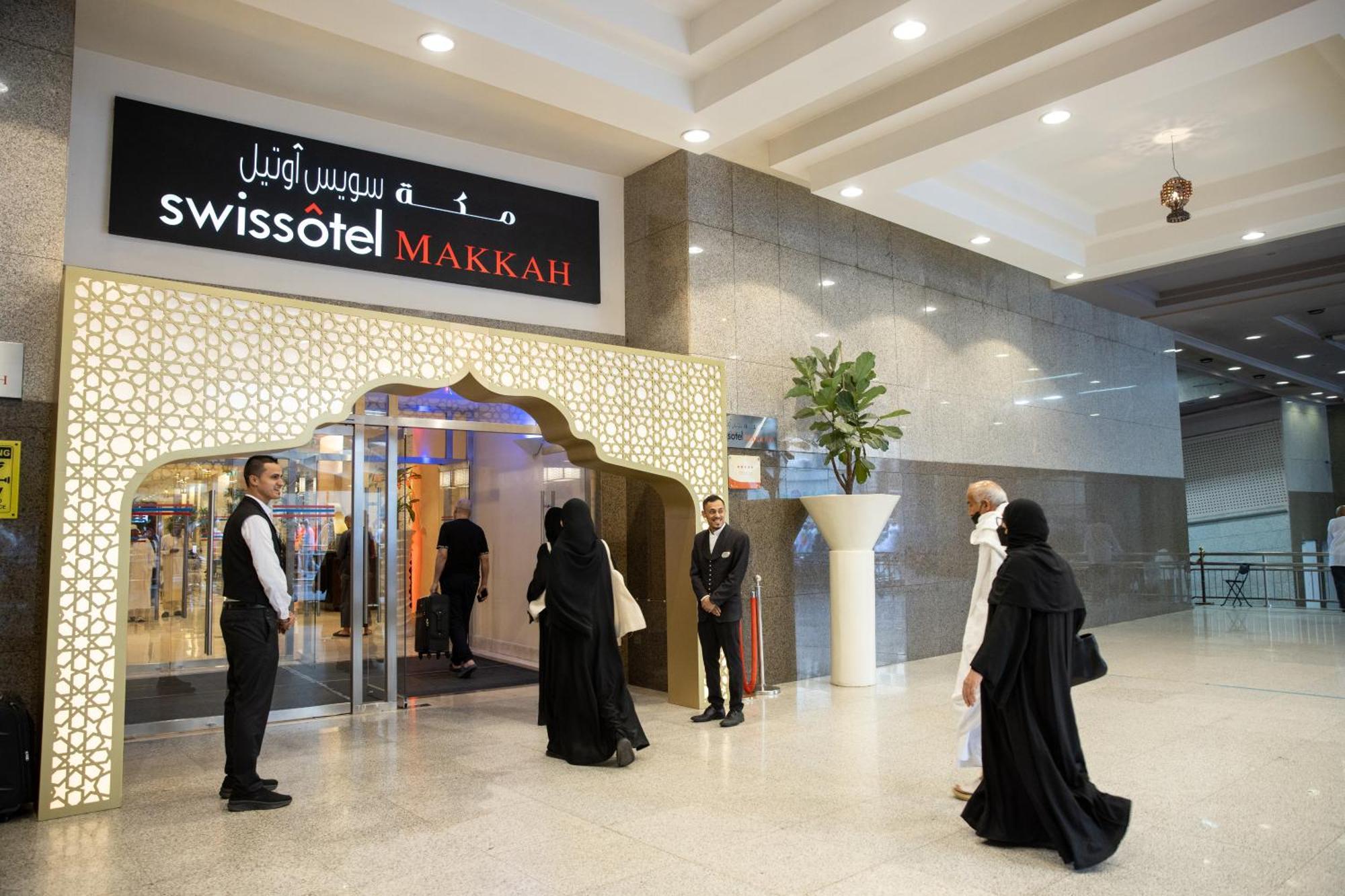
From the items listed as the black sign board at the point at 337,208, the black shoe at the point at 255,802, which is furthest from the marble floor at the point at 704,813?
the black sign board at the point at 337,208

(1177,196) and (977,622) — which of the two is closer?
(977,622)

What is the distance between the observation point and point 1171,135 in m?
7.81

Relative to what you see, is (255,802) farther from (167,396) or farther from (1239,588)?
(1239,588)

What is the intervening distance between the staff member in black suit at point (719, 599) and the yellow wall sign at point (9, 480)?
153 inches

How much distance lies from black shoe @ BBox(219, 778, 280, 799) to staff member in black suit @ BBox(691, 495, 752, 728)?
2695 mm

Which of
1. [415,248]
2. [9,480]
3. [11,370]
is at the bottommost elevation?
[9,480]

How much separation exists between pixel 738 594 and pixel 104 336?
12.9 feet

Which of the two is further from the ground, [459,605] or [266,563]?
[266,563]

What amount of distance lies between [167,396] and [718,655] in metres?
3.68

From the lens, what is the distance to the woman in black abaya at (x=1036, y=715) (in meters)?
3.38

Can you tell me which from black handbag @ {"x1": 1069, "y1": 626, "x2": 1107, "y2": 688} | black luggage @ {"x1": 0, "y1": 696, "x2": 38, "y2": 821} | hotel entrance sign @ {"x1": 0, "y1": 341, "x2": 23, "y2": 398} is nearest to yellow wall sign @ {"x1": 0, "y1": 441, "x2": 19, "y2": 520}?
hotel entrance sign @ {"x1": 0, "y1": 341, "x2": 23, "y2": 398}

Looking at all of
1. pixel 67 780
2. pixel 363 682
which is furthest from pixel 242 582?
pixel 363 682

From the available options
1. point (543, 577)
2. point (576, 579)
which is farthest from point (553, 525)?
point (576, 579)

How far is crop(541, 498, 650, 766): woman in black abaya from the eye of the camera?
5043 mm
